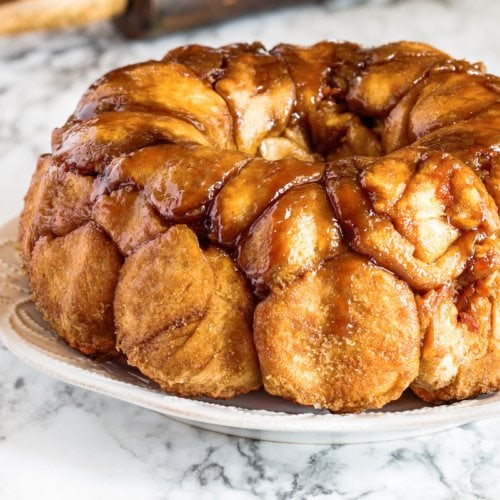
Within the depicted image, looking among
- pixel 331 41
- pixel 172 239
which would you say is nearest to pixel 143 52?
pixel 331 41

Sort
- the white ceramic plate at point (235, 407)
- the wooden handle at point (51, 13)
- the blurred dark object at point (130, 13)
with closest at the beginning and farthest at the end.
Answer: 1. the white ceramic plate at point (235, 407)
2. the blurred dark object at point (130, 13)
3. the wooden handle at point (51, 13)

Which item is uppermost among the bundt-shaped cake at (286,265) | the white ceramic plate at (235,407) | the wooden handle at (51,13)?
the bundt-shaped cake at (286,265)

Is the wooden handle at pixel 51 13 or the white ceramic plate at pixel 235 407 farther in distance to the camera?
the wooden handle at pixel 51 13

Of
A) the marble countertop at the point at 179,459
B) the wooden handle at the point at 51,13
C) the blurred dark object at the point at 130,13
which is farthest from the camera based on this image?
the wooden handle at the point at 51,13

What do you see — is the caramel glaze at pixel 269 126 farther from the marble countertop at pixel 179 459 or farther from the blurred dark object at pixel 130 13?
the blurred dark object at pixel 130 13

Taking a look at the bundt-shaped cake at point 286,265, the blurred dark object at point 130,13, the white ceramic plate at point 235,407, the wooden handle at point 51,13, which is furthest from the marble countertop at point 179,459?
the wooden handle at point 51,13

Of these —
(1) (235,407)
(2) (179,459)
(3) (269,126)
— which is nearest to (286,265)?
(1) (235,407)

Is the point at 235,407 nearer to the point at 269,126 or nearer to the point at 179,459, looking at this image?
the point at 179,459

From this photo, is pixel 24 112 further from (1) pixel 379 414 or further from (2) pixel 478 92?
(1) pixel 379 414
